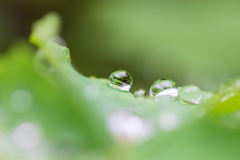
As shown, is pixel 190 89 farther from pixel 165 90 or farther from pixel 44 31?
pixel 44 31

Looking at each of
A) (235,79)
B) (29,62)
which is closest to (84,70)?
(29,62)

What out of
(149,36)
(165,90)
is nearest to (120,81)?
(165,90)

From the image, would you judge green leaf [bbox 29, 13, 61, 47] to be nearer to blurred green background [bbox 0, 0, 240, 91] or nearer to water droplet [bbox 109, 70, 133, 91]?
water droplet [bbox 109, 70, 133, 91]

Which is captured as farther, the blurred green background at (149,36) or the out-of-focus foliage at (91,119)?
the blurred green background at (149,36)

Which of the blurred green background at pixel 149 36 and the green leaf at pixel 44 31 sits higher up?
the blurred green background at pixel 149 36

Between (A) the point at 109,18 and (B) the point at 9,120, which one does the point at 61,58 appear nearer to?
(B) the point at 9,120

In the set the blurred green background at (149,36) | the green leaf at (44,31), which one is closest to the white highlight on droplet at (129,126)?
the green leaf at (44,31)

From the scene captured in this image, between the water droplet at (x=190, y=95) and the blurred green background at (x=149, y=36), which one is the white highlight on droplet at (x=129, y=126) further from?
the blurred green background at (x=149, y=36)
